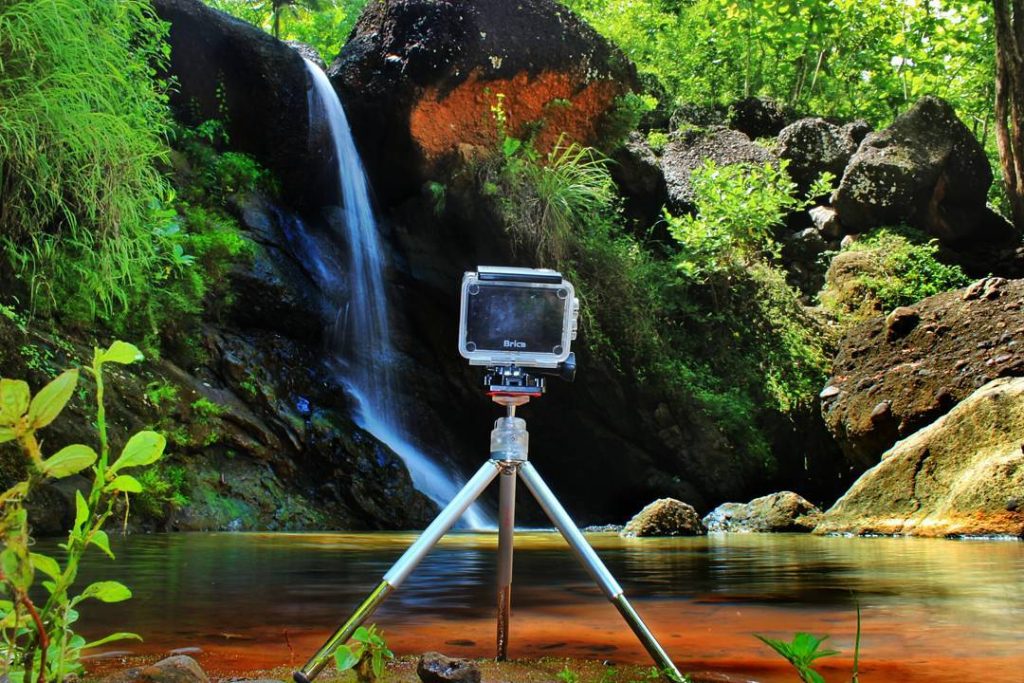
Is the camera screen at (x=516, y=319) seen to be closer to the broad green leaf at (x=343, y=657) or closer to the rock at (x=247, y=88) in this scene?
the broad green leaf at (x=343, y=657)

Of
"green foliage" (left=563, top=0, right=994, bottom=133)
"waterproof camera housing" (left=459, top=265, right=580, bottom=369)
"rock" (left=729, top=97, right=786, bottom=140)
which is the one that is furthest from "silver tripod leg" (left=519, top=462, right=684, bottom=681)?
"green foliage" (left=563, top=0, right=994, bottom=133)

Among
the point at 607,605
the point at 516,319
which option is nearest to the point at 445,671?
the point at 516,319

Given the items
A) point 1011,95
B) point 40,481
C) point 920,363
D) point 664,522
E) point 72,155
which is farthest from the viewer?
point 1011,95

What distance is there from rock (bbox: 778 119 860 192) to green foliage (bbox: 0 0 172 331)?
424 inches

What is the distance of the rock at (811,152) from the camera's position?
15273 mm

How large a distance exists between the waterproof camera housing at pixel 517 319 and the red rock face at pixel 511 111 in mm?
9428

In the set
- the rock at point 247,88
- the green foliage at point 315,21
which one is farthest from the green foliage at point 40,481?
the green foliage at point 315,21

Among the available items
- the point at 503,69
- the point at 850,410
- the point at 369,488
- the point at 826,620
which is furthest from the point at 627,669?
the point at 503,69

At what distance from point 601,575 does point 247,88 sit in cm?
1092

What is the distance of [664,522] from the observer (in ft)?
26.7

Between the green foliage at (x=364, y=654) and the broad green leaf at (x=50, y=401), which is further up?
the broad green leaf at (x=50, y=401)

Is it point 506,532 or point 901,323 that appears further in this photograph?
point 901,323

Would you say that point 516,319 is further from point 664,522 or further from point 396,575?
point 664,522

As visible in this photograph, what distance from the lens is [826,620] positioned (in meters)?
2.78
